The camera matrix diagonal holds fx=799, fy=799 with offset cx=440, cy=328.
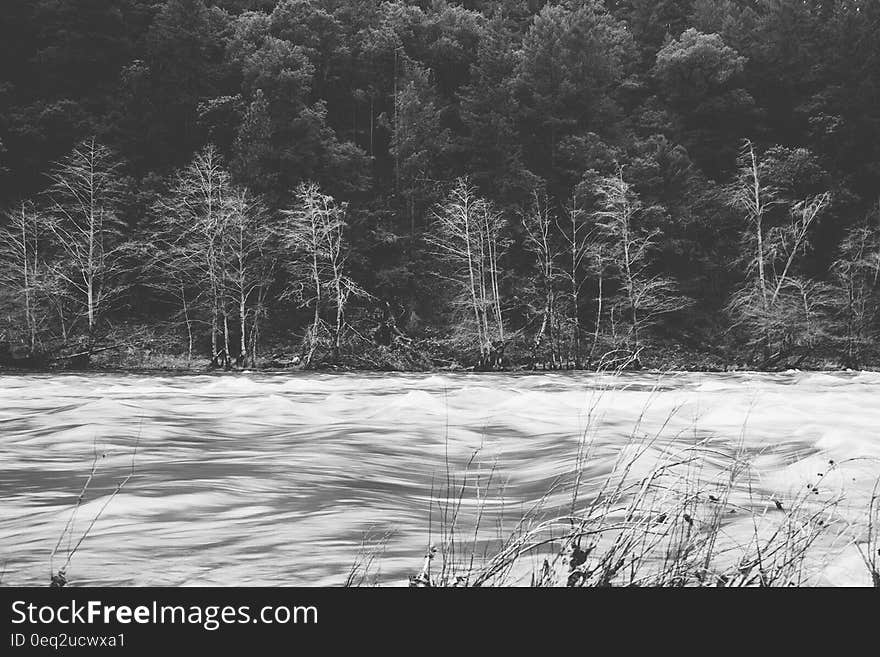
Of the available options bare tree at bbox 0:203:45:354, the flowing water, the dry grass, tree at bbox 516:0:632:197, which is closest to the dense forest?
tree at bbox 516:0:632:197

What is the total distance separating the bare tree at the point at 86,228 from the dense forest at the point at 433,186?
0.77 feet

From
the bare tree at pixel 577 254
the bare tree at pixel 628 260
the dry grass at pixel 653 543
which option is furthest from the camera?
the bare tree at pixel 577 254

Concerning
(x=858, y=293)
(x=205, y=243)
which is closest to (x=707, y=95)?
(x=858, y=293)

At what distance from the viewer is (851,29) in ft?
144

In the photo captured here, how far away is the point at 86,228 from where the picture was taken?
34.6 meters

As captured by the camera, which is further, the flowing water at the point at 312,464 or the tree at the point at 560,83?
the tree at the point at 560,83

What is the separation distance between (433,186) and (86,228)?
16.1 m

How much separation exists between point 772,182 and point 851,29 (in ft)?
39.7

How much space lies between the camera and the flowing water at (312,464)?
13.3ft

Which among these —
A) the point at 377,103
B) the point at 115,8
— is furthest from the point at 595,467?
Answer: the point at 115,8

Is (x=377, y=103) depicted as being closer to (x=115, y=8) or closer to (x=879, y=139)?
(x=115, y=8)

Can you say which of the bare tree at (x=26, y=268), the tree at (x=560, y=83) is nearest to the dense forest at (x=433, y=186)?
the tree at (x=560, y=83)

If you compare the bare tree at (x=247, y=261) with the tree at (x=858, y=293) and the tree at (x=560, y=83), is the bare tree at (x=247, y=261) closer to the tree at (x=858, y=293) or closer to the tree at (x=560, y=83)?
the tree at (x=560, y=83)

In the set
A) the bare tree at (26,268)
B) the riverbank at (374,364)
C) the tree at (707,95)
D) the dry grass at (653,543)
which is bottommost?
the riverbank at (374,364)
